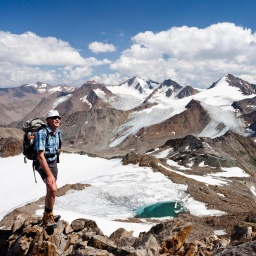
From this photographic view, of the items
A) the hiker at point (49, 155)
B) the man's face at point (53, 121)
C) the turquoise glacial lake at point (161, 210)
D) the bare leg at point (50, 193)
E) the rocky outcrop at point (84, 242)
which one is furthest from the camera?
the turquoise glacial lake at point (161, 210)

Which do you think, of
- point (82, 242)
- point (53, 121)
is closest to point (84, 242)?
point (82, 242)

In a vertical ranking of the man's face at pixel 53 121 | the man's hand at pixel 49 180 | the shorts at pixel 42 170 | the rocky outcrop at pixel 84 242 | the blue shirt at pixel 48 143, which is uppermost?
the man's face at pixel 53 121

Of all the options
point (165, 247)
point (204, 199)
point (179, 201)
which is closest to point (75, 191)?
point (179, 201)

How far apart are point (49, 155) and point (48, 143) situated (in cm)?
43

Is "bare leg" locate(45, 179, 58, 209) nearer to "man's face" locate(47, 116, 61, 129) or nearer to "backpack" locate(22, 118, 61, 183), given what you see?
"backpack" locate(22, 118, 61, 183)

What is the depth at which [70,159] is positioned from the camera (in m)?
58.4

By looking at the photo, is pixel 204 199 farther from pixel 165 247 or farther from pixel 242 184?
pixel 165 247

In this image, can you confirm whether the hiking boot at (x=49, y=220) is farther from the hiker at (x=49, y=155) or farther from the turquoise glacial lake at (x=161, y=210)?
the turquoise glacial lake at (x=161, y=210)

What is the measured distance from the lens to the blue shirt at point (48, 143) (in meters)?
10.3

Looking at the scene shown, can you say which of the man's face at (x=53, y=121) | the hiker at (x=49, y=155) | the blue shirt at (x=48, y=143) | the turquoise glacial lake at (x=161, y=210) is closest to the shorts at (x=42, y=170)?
the hiker at (x=49, y=155)

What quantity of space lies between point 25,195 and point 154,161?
24.1 m

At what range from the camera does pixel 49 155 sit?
11.0 meters

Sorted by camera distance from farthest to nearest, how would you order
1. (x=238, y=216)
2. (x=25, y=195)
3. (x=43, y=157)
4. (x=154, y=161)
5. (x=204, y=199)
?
(x=154, y=161), (x=204, y=199), (x=25, y=195), (x=238, y=216), (x=43, y=157)

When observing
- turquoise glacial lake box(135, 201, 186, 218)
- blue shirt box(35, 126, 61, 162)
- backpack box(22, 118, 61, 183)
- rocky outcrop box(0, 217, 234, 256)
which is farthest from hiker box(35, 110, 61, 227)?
turquoise glacial lake box(135, 201, 186, 218)
